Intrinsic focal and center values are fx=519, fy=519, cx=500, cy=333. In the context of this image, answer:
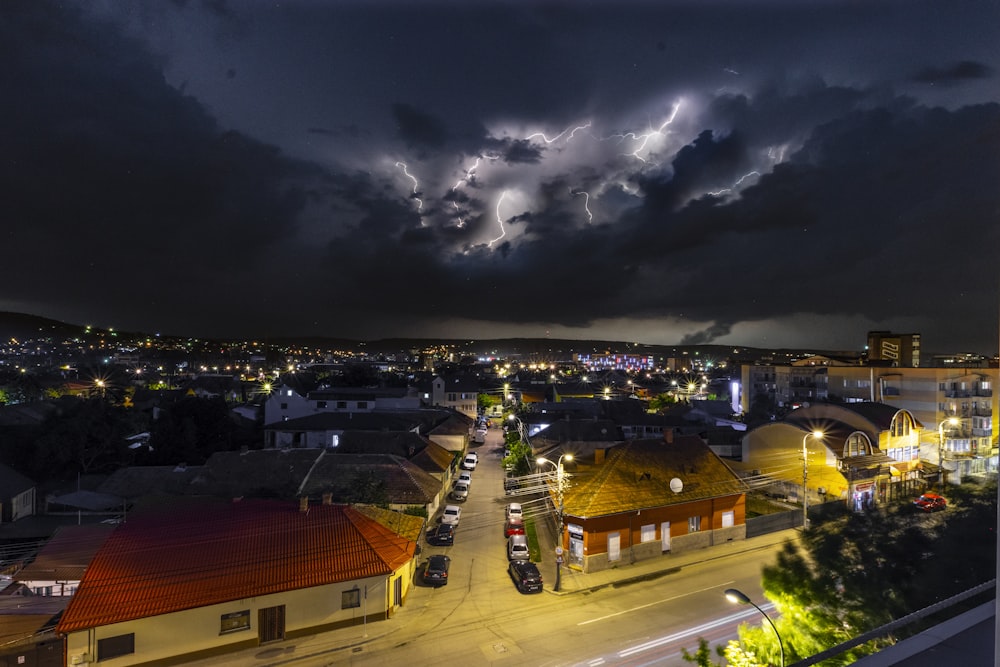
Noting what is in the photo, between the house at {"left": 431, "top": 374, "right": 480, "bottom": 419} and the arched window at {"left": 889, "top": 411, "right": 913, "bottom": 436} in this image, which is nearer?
the arched window at {"left": 889, "top": 411, "right": 913, "bottom": 436}

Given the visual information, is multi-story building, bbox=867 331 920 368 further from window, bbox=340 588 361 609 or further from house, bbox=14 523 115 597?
house, bbox=14 523 115 597

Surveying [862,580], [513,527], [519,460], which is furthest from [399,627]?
[519,460]

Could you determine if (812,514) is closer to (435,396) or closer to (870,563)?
(870,563)

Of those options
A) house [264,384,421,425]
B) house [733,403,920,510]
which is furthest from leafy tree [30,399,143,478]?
house [733,403,920,510]

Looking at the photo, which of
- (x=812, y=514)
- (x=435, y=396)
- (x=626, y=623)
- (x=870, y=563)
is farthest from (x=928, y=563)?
(x=435, y=396)

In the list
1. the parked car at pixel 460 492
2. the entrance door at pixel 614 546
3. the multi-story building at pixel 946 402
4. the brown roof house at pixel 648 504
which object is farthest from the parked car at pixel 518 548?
the multi-story building at pixel 946 402
